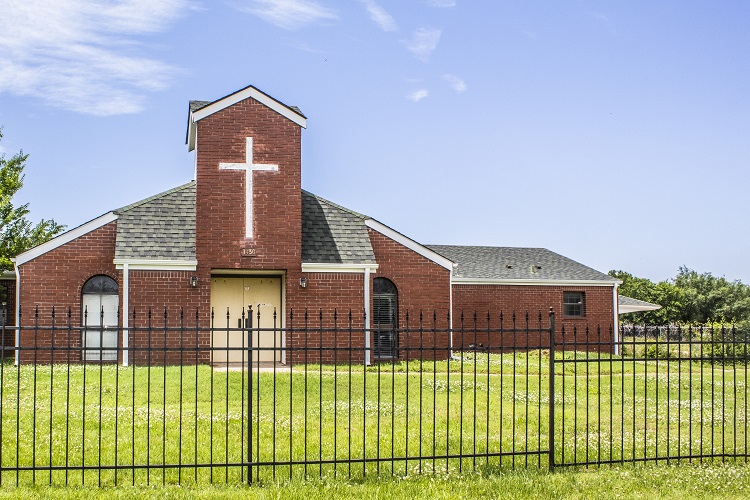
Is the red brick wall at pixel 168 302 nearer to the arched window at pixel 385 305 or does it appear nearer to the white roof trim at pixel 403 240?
the arched window at pixel 385 305

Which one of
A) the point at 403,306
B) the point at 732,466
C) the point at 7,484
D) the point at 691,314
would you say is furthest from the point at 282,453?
the point at 691,314

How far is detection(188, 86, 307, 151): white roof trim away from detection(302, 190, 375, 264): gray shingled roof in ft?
10.2

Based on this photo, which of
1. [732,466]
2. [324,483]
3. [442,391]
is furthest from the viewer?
[442,391]

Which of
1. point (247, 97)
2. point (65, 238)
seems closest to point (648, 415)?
point (247, 97)

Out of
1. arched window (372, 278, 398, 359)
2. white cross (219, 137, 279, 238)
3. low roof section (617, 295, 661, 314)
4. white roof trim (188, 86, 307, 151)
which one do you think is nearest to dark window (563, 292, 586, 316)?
→ low roof section (617, 295, 661, 314)

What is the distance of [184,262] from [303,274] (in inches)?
137

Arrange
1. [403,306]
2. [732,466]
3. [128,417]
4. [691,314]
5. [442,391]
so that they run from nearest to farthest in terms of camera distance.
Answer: [732,466] < [128,417] < [442,391] < [403,306] < [691,314]

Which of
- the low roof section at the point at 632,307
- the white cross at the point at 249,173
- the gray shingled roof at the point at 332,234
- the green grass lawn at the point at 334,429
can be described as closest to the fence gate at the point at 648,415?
the green grass lawn at the point at 334,429

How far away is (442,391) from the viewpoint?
16391mm

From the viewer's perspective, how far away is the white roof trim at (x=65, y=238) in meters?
22.5

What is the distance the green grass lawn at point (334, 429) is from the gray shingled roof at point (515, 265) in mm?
15259

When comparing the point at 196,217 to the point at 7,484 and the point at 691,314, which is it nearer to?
the point at 7,484

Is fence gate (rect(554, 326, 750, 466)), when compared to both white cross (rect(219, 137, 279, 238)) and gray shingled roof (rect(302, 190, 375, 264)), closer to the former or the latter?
gray shingled roof (rect(302, 190, 375, 264))

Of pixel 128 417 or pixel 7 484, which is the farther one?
pixel 128 417
